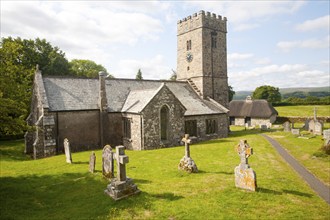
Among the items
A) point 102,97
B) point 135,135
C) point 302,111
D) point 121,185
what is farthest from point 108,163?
point 302,111

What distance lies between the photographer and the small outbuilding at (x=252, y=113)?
4648 cm

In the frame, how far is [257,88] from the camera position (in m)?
99.6

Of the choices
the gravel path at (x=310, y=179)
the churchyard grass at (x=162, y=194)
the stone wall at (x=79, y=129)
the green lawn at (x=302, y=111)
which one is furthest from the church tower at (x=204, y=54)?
the green lawn at (x=302, y=111)

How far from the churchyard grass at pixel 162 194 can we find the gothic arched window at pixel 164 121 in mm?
7286

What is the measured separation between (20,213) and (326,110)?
69.8 metres

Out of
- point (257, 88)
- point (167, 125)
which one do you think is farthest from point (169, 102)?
point (257, 88)

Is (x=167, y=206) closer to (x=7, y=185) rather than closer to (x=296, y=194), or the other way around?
(x=296, y=194)

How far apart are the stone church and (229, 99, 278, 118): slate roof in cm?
1799

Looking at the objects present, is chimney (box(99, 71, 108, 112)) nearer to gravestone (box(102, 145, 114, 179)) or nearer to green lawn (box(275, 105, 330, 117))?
gravestone (box(102, 145, 114, 179))

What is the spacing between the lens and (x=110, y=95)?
27500 millimetres

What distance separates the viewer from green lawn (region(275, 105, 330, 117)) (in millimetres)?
58241

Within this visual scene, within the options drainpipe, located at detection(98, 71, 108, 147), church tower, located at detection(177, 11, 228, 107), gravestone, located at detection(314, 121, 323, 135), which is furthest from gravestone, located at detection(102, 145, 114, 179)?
gravestone, located at detection(314, 121, 323, 135)

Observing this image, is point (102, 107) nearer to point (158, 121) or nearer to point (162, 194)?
point (158, 121)

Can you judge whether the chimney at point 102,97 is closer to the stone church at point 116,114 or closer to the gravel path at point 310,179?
the stone church at point 116,114
